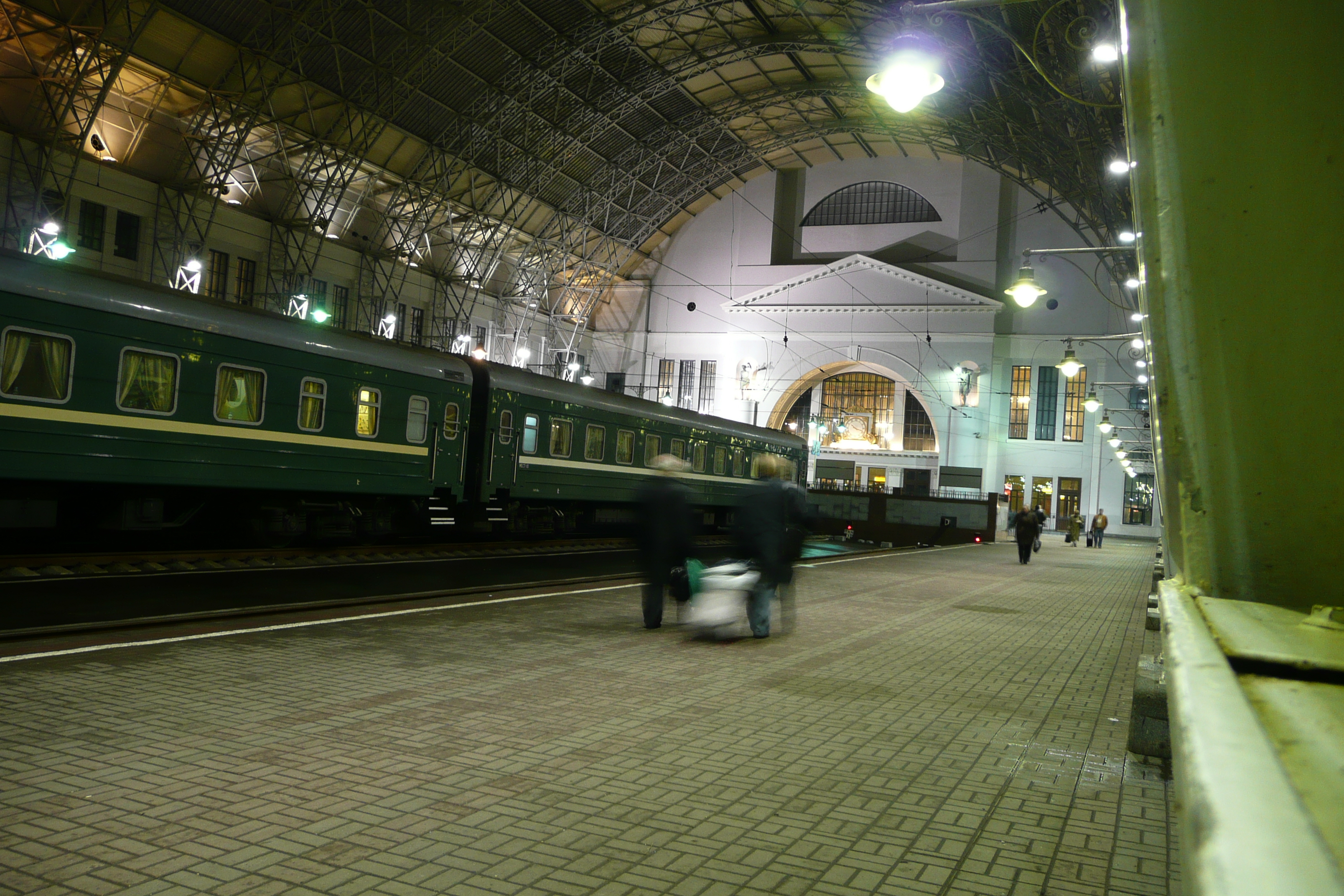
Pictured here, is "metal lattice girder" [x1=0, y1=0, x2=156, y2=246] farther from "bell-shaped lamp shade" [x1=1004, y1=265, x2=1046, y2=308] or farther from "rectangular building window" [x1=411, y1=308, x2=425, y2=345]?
"bell-shaped lamp shade" [x1=1004, y1=265, x2=1046, y2=308]

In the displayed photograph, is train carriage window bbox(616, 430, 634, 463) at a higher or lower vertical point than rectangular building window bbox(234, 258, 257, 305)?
lower

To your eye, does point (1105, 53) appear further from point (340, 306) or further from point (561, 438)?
point (340, 306)

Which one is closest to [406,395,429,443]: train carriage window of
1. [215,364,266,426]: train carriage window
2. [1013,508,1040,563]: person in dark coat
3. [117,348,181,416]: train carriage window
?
[215,364,266,426]: train carriage window

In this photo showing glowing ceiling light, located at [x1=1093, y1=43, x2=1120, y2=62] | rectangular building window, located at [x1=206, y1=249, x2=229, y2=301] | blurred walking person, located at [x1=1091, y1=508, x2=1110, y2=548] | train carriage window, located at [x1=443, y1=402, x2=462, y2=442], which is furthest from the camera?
blurred walking person, located at [x1=1091, y1=508, x2=1110, y2=548]

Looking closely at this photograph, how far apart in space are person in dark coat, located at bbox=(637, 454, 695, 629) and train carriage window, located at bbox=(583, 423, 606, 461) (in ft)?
37.2

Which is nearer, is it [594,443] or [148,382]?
[148,382]

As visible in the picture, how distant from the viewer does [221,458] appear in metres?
13.1

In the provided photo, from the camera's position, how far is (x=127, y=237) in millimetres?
29703

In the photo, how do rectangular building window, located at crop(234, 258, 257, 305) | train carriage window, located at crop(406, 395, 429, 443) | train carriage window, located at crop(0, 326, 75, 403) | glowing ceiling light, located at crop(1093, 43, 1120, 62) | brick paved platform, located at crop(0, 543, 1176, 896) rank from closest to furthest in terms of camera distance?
brick paved platform, located at crop(0, 543, 1176, 896) → train carriage window, located at crop(0, 326, 75, 403) → glowing ceiling light, located at crop(1093, 43, 1120, 62) → train carriage window, located at crop(406, 395, 429, 443) → rectangular building window, located at crop(234, 258, 257, 305)

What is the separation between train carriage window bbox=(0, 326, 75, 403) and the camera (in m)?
10.6

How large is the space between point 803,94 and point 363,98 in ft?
65.0

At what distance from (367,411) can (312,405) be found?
47.7 inches

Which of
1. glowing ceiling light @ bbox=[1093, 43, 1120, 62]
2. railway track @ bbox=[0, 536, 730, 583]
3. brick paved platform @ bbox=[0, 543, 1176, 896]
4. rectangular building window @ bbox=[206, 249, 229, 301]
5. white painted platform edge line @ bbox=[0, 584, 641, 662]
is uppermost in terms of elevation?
rectangular building window @ bbox=[206, 249, 229, 301]

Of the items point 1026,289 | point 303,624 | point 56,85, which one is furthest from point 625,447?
point 56,85
